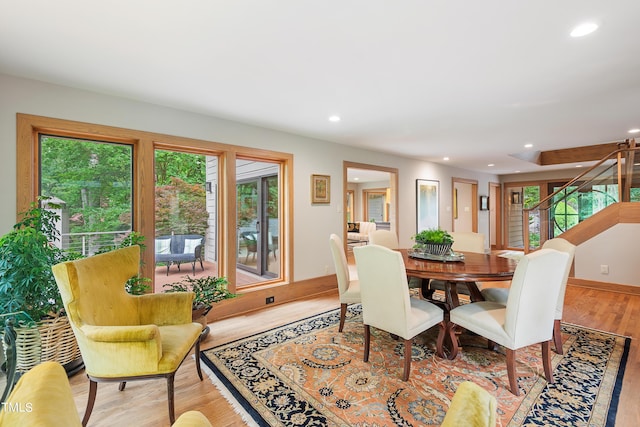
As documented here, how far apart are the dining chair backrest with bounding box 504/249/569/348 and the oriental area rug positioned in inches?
15.5

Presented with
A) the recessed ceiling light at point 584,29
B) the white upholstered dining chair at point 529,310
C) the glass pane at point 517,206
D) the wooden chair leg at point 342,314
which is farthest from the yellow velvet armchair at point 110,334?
the glass pane at point 517,206

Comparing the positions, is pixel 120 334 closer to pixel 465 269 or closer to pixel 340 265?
pixel 340 265

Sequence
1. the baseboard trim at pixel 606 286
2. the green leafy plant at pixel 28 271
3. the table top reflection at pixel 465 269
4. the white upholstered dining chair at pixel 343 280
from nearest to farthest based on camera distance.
Result: the green leafy plant at pixel 28 271 < the table top reflection at pixel 465 269 < the white upholstered dining chair at pixel 343 280 < the baseboard trim at pixel 606 286

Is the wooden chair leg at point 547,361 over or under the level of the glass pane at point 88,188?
under

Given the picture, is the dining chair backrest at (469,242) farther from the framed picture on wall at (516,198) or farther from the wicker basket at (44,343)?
the framed picture on wall at (516,198)

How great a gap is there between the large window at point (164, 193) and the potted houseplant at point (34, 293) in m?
0.49

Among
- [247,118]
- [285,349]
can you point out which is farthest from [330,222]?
[285,349]

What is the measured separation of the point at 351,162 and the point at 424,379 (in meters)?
3.44

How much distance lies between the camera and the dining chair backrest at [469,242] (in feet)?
12.2

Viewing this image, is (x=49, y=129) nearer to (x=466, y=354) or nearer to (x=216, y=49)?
(x=216, y=49)

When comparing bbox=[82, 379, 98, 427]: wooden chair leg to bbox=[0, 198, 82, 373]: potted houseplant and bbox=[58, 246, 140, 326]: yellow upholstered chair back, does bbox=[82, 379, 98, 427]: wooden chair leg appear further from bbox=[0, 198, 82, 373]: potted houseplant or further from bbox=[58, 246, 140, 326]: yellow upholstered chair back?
bbox=[0, 198, 82, 373]: potted houseplant

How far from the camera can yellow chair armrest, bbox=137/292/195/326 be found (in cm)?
216

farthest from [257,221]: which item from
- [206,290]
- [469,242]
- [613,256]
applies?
[613,256]

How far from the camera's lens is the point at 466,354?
255 centimetres
